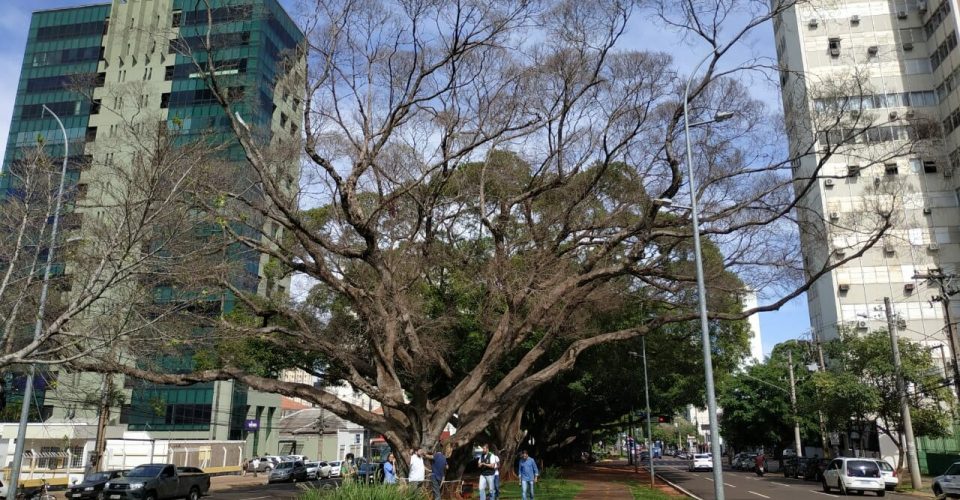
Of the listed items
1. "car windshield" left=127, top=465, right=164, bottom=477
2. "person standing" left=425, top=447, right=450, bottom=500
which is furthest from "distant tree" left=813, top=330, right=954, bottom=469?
"car windshield" left=127, top=465, right=164, bottom=477

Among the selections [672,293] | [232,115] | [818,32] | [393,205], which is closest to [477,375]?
[393,205]

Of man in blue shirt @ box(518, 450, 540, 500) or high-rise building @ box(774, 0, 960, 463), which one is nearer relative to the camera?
man in blue shirt @ box(518, 450, 540, 500)

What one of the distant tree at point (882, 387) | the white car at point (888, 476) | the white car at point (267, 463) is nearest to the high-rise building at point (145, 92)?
the white car at point (267, 463)

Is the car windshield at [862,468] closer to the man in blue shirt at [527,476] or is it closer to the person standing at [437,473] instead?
the man in blue shirt at [527,476]

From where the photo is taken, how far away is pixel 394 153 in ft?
70.3

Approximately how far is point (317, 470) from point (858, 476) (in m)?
30.5

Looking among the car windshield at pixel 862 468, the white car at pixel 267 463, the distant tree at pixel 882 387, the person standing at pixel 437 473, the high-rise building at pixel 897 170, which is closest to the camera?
the person standing at pixel 437 473

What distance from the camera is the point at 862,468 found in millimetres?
25000

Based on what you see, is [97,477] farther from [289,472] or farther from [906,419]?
[906,419]

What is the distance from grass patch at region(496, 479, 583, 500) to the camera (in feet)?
74.4

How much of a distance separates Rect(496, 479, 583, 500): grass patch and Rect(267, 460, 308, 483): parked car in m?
16.0

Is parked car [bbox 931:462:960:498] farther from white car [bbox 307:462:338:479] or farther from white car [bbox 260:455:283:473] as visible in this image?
white car [bbox 260:455:283:473]

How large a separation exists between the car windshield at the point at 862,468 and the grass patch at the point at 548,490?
9810mm

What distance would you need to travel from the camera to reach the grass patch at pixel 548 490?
22.7 metres
